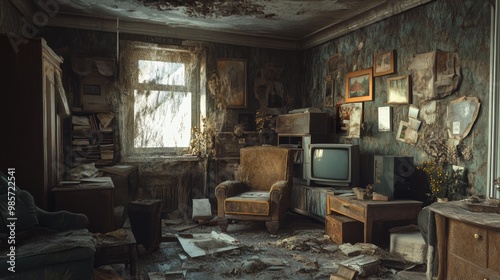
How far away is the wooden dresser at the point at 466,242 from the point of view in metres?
2.16

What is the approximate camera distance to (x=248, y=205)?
179 inches

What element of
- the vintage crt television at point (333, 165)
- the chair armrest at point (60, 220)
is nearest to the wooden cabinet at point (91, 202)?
the chair armrest at point (60, 220)

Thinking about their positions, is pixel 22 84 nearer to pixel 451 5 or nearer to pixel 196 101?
pixel 196 101

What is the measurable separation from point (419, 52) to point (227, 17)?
2697 millimetres

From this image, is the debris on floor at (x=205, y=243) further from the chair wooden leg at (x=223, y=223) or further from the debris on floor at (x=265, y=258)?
the chair wooden leg at (x=223, y=223)

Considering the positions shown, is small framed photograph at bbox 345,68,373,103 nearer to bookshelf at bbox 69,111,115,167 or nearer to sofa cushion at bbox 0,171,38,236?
bookshelf at bbox 69,111,115,167

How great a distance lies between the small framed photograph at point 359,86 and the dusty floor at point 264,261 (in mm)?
2001

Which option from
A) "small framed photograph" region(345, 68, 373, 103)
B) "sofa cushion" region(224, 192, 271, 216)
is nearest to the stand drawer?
"sofa cushion" region(224, 192, 271, 216)

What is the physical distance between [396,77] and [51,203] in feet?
13.5

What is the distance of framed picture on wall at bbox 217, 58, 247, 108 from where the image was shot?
19.7ft

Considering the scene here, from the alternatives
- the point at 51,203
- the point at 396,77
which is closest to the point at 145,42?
the point at 51,203

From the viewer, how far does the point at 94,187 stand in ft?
11.1

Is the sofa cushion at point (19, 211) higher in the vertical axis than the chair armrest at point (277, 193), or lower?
higher

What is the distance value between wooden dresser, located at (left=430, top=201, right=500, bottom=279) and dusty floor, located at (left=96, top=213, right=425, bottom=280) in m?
0.58
